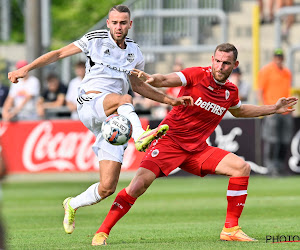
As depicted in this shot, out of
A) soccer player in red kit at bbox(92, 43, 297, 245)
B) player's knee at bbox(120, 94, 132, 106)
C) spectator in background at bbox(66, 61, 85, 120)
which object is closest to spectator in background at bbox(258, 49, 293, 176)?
spectator in background at bbox(66, 61, 85, 120)

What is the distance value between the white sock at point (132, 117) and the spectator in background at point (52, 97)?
11.8 m

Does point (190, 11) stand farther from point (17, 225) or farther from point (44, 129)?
point (17, 225)

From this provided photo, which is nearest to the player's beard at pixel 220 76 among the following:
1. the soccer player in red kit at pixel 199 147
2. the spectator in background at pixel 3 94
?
the soccer player in red kit at pixel 199 147

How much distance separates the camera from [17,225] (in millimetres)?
11531

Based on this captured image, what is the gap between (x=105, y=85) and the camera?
30.2ft

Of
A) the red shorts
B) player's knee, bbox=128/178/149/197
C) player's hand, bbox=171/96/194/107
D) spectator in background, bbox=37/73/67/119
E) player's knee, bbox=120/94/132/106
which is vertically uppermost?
player's knee, bbox=120/94/132/106

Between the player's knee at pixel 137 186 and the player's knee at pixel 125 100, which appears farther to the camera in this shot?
the player's knee at pixel 137 186

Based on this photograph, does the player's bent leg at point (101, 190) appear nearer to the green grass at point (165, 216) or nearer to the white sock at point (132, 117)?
the green grass at point (165, 216)

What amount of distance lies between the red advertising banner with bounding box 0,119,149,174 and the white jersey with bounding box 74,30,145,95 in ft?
33.8

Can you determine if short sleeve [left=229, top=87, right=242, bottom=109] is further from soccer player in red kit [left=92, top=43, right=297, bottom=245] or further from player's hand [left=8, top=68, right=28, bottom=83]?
player's hand [left=8, top=68, right=28, bottom=83]

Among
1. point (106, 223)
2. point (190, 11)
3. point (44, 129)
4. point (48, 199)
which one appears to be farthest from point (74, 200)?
point (190, 11)

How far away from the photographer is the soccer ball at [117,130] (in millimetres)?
8703

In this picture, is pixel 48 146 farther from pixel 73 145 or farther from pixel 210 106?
pixel 210 106

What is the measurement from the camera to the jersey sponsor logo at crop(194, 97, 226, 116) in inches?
375
